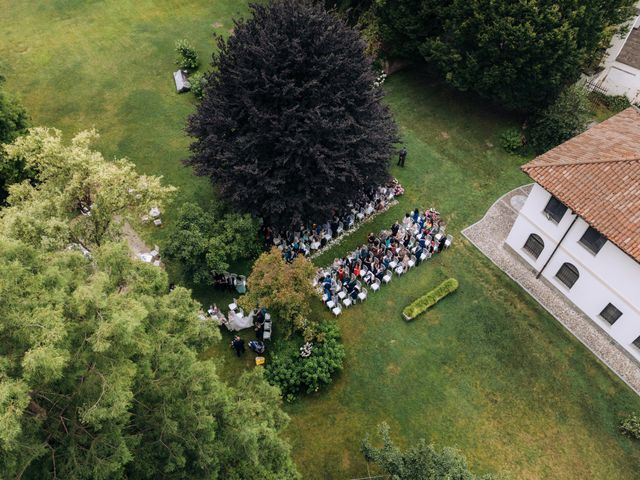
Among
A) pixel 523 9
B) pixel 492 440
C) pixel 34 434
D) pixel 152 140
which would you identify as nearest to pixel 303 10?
pixel 523 9

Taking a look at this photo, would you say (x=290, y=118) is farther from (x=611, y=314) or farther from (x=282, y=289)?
(x=611, y=314)

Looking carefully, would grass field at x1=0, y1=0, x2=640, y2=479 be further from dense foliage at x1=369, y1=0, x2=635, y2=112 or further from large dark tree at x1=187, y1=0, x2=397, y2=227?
large dark tree at x1=187, y1=0, x2=397, y2=227

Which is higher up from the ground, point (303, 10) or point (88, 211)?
point (303, 10)

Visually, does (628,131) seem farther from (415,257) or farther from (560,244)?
(415,257)

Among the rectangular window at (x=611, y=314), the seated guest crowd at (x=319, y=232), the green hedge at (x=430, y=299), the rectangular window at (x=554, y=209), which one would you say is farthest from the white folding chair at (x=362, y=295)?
the rectangular window at (x=611, y=314)

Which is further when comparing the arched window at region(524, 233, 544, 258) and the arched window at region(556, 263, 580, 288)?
the arched window at region(524, 233, 544, 258)

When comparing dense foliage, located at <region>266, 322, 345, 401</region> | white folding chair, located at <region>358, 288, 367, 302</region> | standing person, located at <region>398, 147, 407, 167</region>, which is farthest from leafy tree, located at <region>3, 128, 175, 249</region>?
standing person, located at <region>398, 147, 407, 167</region>
